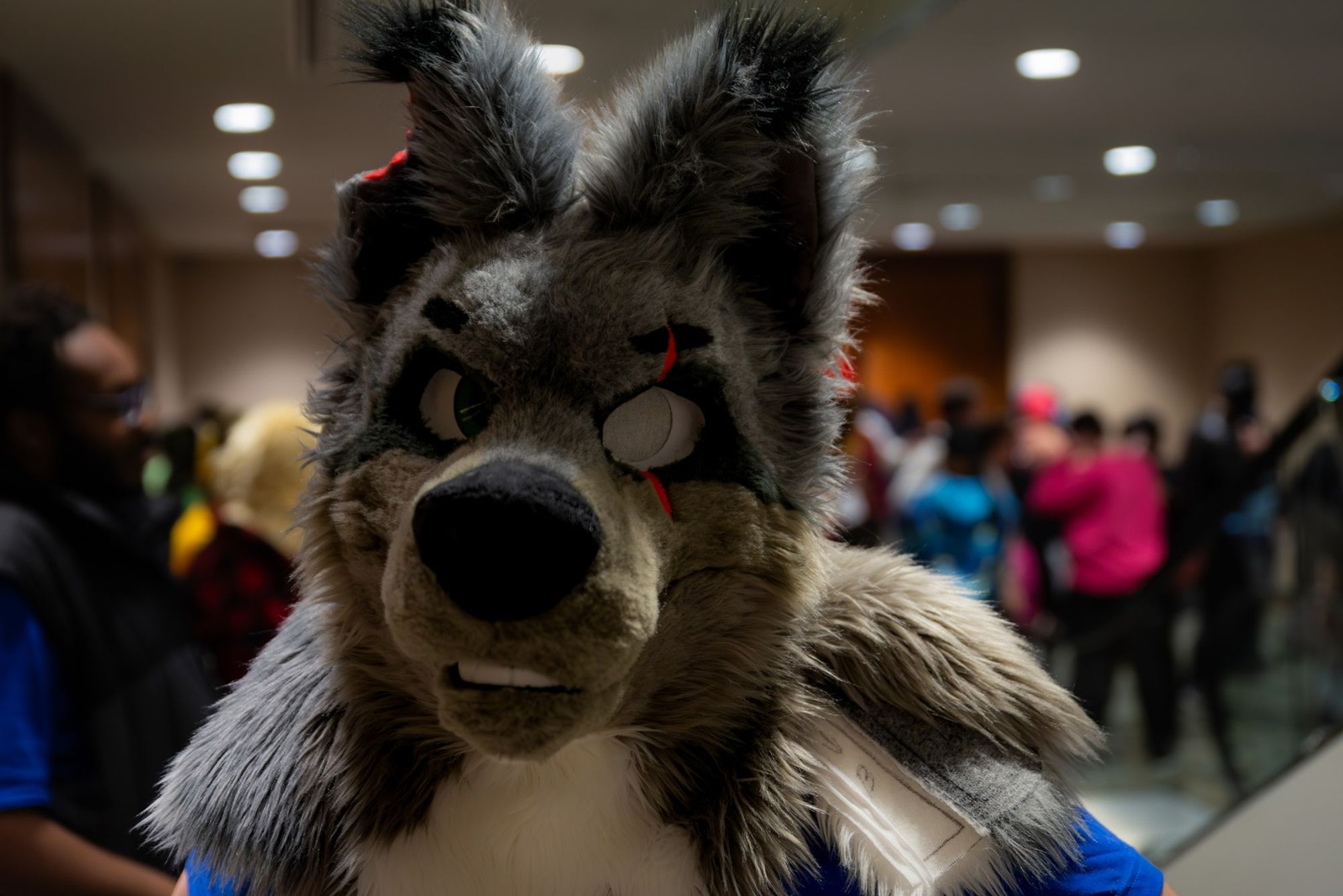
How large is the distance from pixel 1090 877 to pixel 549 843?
396 millimetres

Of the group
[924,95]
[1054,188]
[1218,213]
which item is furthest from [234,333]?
[1218,213]

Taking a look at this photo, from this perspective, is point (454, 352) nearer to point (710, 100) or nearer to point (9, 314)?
point (710, 100)

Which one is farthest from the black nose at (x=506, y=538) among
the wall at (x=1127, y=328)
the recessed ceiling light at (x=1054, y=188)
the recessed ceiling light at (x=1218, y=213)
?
the wall at (x=1127, y=328)

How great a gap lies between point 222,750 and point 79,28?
8.52 ft

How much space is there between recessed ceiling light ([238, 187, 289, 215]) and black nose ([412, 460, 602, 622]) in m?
6.06

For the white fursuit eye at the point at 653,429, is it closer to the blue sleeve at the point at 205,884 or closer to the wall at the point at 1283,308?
the blue sleeve at the point at 205,884

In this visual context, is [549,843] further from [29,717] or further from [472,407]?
[29,717]

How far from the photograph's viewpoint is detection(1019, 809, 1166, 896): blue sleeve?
83 centimetres

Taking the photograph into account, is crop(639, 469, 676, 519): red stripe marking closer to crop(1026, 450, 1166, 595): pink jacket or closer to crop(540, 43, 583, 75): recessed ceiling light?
crop(540, 43, 583, 75): recessed ceiling light

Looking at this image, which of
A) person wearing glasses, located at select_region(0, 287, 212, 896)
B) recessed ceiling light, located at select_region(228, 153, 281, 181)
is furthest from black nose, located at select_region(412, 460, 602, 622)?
recessed ceiling light, located at select_region(228, 153, 281, 181)

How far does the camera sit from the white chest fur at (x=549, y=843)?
0.80m

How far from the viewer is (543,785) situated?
805 millimetres

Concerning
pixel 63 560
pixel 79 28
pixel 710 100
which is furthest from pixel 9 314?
pixel 79 28

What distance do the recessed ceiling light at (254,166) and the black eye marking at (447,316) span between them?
5022 millimetres
